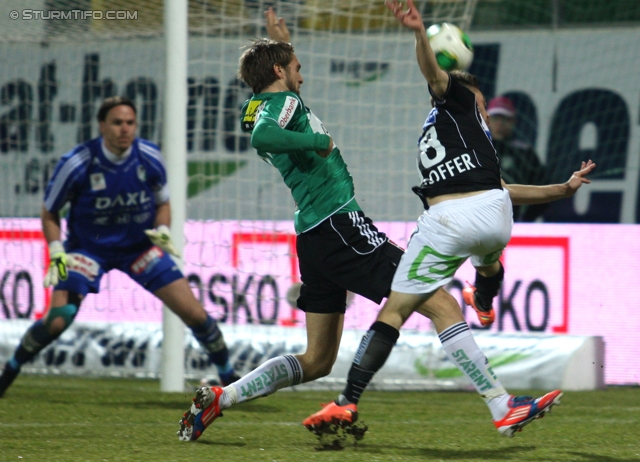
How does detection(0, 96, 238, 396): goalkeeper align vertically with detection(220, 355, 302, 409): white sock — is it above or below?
above

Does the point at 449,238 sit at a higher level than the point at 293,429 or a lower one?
higher

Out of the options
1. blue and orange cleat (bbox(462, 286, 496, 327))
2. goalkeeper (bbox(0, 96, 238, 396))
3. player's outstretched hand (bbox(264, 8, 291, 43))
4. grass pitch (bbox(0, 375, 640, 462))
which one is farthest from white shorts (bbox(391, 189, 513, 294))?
goalkeeper (bbox(0, 96, 238, 396))

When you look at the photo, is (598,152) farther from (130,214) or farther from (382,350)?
(382,350)

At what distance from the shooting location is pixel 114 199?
6.63m

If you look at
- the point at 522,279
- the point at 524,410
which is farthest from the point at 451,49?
the point at 522,279

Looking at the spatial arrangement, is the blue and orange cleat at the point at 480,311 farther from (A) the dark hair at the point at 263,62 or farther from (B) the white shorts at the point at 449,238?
(A) the dark hair at the point at 263,62

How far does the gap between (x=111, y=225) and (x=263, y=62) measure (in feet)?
8.09

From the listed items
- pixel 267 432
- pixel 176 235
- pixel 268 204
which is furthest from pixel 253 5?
pixel 267 432

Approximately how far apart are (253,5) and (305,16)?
1.45 feet

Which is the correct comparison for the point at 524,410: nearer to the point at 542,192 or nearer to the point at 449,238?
the point at 449,238

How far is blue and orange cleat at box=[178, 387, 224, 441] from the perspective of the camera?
436 centimetres

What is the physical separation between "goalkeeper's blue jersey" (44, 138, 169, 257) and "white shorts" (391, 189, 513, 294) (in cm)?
276

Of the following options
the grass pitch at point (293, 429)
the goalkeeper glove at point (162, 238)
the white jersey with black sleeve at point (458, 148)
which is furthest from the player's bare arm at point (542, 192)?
the goalkeeper glove at point (162, 238)

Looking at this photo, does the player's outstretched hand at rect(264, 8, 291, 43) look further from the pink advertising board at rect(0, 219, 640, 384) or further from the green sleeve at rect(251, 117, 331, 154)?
the pink advertising board at rect(0, 219, 640, 384)
